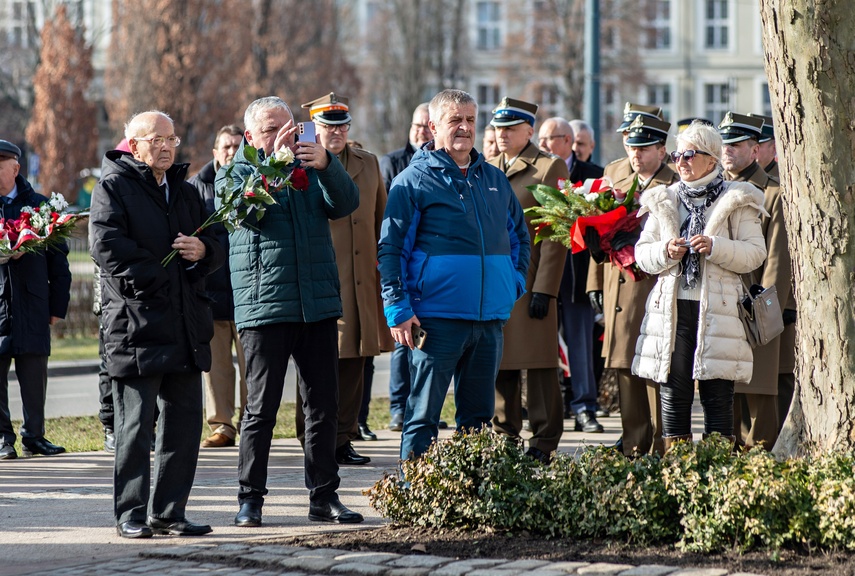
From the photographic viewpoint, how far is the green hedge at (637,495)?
5.29 metres

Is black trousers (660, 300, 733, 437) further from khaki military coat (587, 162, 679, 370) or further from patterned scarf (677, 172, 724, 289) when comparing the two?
khaki military coat (587, 162, 679, 370)

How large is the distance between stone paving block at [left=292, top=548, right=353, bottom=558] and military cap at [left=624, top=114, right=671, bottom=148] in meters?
3.61

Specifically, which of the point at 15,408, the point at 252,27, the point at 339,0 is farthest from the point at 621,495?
the point at 339,0

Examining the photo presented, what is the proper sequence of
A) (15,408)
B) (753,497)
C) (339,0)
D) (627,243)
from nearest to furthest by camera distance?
(753,497)
(627,243)
(15,408)
(339,0)

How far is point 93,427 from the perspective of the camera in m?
11.0

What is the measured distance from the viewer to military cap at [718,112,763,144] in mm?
8008

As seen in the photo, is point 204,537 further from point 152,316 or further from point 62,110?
point 62,110

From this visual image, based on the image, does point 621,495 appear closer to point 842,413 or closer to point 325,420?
point 842,413

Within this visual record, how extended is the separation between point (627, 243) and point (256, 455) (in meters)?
2.52

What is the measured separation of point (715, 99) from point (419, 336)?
209ft

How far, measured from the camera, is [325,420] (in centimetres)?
651

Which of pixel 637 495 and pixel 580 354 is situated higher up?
pixel 580 354

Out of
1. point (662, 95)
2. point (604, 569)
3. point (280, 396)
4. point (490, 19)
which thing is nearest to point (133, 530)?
point (280, 396)

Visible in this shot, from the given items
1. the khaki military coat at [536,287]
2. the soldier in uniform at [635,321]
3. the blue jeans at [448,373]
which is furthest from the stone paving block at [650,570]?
the khaki military coat at [536,287]
